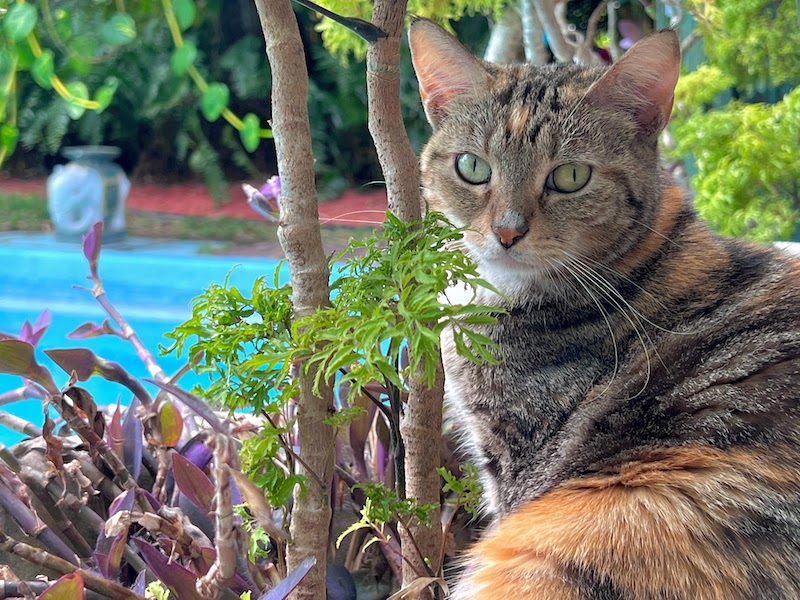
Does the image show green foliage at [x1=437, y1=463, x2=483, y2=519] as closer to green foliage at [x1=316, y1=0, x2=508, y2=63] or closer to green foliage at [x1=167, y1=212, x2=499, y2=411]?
green foliage at [x1=167, y1=212, x2=499, y2=411]

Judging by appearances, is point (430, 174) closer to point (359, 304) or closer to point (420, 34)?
point (420, 34)

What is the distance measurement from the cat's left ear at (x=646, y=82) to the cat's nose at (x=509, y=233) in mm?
183

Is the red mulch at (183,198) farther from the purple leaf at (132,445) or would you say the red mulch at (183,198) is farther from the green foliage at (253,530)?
the green foliage at (253,530)

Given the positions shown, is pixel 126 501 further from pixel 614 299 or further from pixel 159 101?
pixel 159 101

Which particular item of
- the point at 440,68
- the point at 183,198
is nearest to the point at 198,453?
the point at 440,68

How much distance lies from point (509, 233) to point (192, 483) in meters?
0.43

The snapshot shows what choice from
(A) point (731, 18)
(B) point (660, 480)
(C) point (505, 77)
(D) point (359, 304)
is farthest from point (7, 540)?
(A) point (731, 18)

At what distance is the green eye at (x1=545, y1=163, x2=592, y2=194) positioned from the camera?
2.80ft

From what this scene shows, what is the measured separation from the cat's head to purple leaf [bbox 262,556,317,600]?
16.4 inches

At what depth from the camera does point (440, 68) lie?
88cm

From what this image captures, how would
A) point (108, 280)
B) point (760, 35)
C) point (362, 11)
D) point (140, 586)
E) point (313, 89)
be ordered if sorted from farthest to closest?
1. point (313, 89)
2. point (108, 280)
3. point (760, 35)
4. point (362, 11)
5. point (140, 586)

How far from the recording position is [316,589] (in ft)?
2.05

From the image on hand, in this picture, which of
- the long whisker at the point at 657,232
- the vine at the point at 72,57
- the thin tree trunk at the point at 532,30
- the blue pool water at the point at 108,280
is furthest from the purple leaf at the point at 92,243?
the blue pool water at the point at 108,280

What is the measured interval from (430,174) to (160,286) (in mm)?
2578
